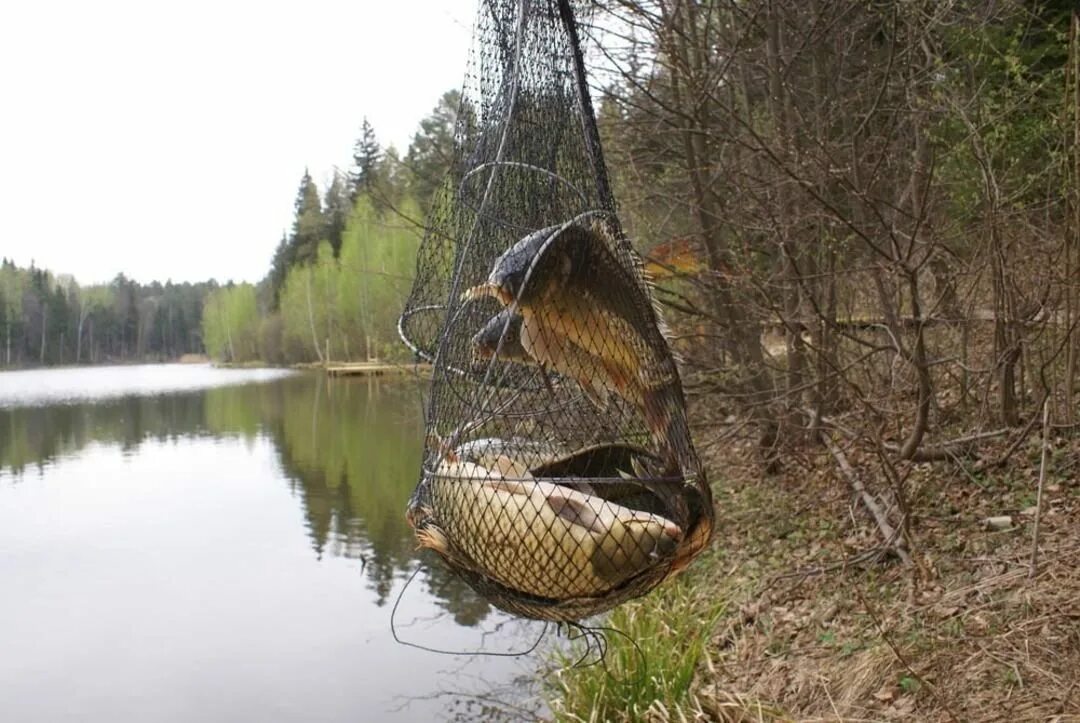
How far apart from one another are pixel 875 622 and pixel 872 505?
234 centimetres

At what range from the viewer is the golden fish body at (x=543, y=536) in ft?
6.70

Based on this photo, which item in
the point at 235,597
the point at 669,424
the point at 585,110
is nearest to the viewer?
the point at 669,424

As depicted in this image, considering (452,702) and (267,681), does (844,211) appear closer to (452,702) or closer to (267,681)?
(452,702)

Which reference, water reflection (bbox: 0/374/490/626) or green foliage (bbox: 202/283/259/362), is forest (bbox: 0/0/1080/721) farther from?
green foliage (bbox: 202/283/259/362)

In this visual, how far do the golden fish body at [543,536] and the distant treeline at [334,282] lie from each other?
573 centimetres

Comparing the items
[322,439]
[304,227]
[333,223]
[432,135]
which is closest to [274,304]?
[304,227]

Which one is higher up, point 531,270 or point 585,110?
point 585,110

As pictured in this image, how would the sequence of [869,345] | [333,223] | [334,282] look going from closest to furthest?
[869,345], [334,282], [333,223]

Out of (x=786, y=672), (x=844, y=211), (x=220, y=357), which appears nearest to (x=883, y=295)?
(x=844, y=211)

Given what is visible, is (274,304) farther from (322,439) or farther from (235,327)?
(322,439)

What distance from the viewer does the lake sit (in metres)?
8.13

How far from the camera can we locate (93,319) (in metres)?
91.8

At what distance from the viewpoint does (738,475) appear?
33.1ft

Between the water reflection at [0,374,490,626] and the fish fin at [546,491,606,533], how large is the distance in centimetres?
521
